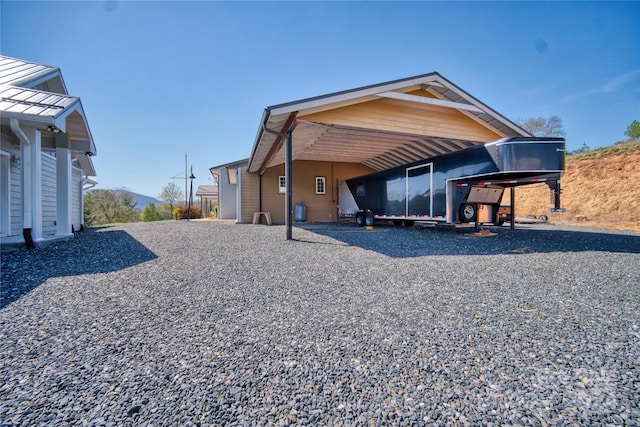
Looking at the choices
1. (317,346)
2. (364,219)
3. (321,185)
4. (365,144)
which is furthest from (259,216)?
(317,346)

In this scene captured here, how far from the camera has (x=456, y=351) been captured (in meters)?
2.11

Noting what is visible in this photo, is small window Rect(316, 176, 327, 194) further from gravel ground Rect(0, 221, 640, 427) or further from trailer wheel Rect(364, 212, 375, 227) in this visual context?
gravel ground Rect(0, 221, 640, 427)

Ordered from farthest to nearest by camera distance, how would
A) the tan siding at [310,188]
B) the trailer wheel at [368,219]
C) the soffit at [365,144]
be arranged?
the tan siding at [310,188], the trailer wheel at [368,219], the soffit at [365,144]

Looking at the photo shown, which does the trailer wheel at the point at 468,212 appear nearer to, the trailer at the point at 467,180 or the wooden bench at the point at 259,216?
the trailer at the point at 467,180

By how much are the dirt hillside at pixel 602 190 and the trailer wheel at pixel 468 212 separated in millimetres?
8971

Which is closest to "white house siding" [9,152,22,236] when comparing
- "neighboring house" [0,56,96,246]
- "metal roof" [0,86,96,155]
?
"neighboring house" [0,56,96,246]

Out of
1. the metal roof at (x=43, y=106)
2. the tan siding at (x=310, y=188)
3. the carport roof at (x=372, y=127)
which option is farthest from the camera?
the tan siding at (x=310, y=188)

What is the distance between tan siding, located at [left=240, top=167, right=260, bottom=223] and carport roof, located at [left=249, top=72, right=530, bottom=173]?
58.9 inches

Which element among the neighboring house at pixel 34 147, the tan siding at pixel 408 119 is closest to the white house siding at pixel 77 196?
the neighboring house at pixel 34 147

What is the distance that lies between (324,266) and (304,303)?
1653 mm

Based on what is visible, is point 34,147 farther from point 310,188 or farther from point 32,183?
point 310,188

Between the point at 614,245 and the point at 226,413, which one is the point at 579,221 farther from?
the point at 226,413

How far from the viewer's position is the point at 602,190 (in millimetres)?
15289

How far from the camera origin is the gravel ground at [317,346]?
60.6 inches
